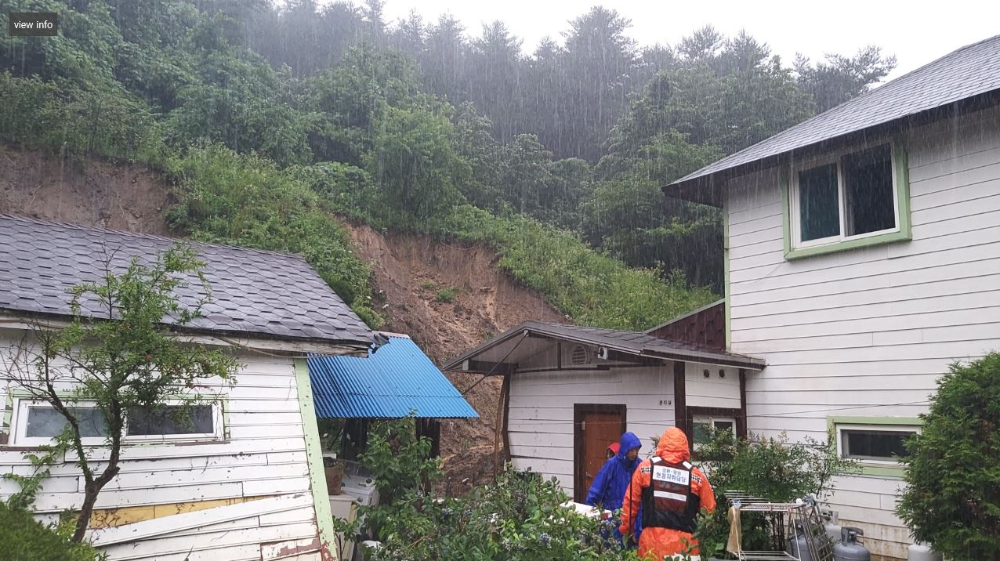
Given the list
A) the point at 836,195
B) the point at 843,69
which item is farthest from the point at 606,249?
the point at 836,195

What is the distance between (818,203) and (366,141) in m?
19.6

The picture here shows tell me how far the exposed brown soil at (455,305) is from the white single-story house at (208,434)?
906 centimetres

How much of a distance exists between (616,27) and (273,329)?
38084 mm

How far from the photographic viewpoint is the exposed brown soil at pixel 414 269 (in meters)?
16.6

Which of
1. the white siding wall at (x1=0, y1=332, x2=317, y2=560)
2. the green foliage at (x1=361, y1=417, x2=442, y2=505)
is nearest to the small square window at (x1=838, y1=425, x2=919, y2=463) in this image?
the green foliage at (x1=361, y1=417, x2=442, y2=505)

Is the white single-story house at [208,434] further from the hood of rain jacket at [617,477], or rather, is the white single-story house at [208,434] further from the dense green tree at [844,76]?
the dense green tree at [844,76]

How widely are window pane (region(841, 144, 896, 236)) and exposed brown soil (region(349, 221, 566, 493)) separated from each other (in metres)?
9.52

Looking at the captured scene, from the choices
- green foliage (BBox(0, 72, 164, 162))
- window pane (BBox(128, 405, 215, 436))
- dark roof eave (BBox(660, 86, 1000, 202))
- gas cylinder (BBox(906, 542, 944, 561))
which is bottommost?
gas cylinder (BBox(906, 542, 944, 561))

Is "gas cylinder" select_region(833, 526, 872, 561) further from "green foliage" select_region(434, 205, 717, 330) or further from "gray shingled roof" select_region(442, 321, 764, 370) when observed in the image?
"green foliage" select_region(434, 205, 717, 330)

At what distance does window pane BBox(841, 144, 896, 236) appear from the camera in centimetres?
865

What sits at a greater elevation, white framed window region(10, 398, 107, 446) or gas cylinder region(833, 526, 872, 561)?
white framed window region(10, 398, 107, 446)

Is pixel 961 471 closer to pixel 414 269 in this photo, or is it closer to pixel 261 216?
pixel 261 216

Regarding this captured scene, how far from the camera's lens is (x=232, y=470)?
20.6 ft

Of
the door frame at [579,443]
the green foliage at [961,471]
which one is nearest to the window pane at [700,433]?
the door frame at [579,443]
